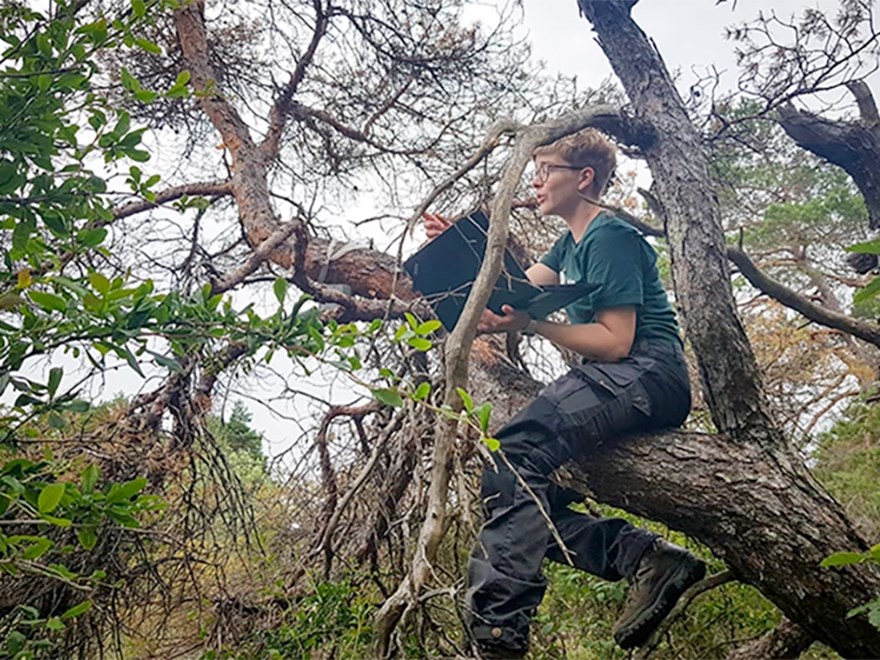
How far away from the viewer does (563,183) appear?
2215 mm

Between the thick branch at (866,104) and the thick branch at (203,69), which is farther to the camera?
the thick branch at (203,69)

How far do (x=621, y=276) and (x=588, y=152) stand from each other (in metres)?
0.64

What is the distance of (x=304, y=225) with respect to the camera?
2736mm

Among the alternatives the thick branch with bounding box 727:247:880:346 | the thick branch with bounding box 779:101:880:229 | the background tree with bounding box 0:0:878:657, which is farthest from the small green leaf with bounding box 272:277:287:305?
the thick branch with bounding box 779:101:880:229

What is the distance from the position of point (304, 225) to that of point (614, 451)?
5.59ft

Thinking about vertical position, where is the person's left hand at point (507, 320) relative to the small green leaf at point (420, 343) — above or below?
above

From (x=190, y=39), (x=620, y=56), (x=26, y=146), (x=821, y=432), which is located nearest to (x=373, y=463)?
(x=26, y=146)

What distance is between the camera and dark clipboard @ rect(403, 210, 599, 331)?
179 cm

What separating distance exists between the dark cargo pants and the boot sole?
5.1 inches

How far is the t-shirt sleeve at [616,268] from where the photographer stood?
5.97ft

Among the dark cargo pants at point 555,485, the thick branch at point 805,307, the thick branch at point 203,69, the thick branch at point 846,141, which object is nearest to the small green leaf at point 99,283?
the dark cargo pants at point 555,485

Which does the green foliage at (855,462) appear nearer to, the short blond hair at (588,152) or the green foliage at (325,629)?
the short blond hair at (588,152)

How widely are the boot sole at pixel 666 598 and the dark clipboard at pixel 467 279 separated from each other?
0.85 m

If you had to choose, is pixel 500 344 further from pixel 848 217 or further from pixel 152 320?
pixel 848 217
